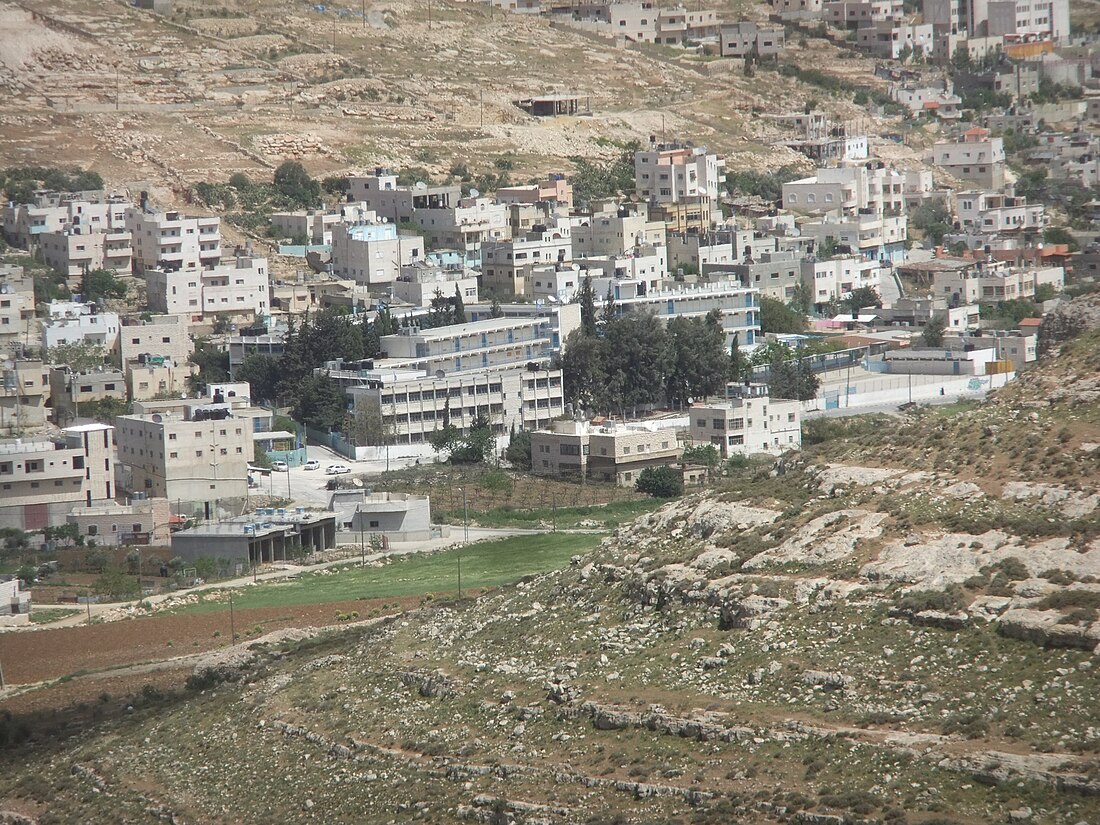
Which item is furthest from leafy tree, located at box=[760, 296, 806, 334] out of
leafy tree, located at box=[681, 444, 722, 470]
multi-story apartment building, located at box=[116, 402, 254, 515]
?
multi-story apartment building, located at box=[116, 402, 254, 515]

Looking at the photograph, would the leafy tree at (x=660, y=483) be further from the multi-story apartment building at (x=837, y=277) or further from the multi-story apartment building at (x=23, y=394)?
the multi-story apartment building at (x=837, y=277)

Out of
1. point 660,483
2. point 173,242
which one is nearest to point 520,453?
point 660,483

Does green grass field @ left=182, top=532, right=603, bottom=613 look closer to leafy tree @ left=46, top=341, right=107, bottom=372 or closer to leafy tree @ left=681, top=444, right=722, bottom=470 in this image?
leafy tree @ left=681, top=444, right=722, bottom=470

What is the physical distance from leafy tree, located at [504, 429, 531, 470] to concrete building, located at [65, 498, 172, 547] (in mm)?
8694

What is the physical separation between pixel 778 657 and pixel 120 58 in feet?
219

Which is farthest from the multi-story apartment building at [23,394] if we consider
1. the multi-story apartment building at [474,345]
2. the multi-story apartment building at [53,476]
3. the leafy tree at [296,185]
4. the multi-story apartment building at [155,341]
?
the leafy tree at [296,185]

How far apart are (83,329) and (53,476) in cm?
1202

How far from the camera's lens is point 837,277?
7169cm

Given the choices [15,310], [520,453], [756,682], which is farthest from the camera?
[15,310]

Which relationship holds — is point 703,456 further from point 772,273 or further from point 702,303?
point 772,273

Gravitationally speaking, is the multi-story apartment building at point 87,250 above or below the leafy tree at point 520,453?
above

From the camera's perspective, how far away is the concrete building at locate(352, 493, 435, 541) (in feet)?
154

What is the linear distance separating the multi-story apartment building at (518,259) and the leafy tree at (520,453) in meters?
14.0

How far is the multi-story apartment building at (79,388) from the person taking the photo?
5653 centimetres
